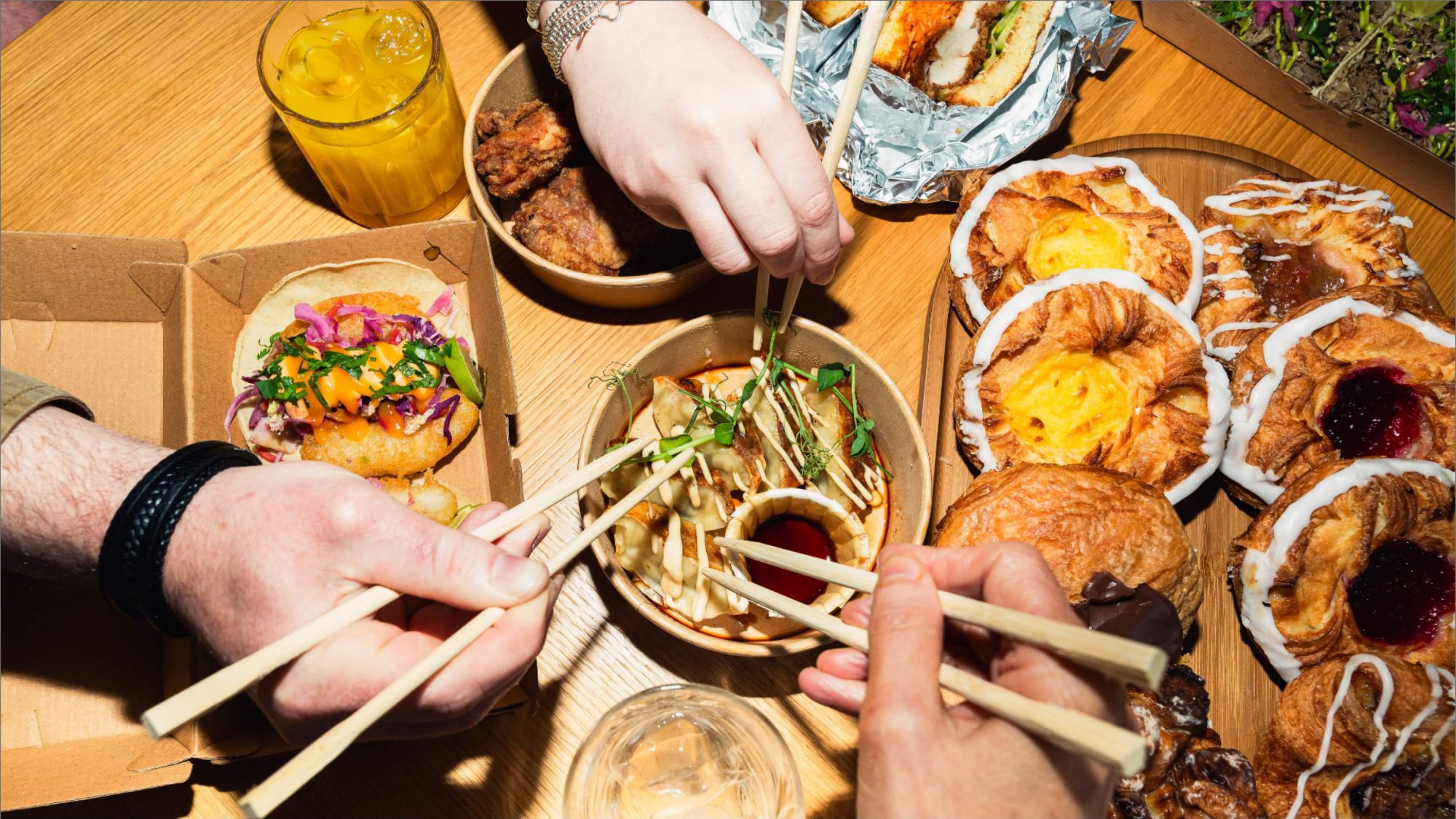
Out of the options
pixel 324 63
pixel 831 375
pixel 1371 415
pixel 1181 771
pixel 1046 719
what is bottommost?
pixel 1181 771

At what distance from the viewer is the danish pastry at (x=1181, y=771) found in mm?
1710

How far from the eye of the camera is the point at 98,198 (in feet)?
7.11

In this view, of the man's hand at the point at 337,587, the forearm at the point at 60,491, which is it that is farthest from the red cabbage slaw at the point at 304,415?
the man's hand at the point at 337,587

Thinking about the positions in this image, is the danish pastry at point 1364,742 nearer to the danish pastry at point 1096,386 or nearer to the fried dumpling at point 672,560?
the danish pastry at point 1096,386

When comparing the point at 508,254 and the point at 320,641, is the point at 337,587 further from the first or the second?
the point at 508,254

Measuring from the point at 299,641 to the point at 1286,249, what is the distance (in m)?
2.31

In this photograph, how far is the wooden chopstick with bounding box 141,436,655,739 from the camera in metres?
0.96

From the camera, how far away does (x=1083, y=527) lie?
1690 mm

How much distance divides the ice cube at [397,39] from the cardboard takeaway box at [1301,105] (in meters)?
1.92

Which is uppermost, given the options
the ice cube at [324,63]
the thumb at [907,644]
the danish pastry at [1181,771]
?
the ice cube at [324,63]

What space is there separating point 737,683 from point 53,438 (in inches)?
55.0

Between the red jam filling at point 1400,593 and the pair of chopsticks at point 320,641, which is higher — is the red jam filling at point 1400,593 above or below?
below

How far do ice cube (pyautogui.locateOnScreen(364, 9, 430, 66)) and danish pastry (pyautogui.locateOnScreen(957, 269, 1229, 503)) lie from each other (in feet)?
4.76

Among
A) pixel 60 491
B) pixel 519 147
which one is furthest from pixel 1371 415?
pixel 60 491
